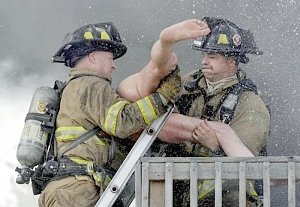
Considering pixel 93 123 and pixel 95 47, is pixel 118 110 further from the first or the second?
pixel 95 47

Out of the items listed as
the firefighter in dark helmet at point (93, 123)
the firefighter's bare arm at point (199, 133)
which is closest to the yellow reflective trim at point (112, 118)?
the firefighter in dark helmet at point (93, 123)

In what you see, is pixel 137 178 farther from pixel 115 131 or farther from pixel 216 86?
pixel 216 86

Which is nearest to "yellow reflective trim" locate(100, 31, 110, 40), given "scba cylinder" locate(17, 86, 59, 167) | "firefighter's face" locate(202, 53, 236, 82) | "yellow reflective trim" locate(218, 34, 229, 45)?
"scba cylinder" locate(17, 86, 59, 167)

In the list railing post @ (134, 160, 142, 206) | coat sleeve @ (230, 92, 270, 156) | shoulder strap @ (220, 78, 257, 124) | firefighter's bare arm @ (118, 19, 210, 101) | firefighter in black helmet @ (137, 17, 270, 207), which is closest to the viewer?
railing post @ (134, 160, 142, 206)

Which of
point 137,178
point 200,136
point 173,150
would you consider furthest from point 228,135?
point 137,178

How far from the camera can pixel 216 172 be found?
6.08 metres

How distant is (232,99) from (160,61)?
121 cm

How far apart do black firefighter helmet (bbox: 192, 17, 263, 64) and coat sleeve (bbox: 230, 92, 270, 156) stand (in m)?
0.57

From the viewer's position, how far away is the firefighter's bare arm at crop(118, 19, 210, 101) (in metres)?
6.27

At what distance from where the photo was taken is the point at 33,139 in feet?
23.9

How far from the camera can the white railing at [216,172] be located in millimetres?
6055

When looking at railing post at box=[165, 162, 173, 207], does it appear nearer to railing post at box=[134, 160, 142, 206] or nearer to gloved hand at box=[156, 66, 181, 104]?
railing post at box=[134, 160, 142, 206]

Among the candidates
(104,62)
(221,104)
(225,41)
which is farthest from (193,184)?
(225,41)

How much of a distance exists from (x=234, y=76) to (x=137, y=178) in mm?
2184
